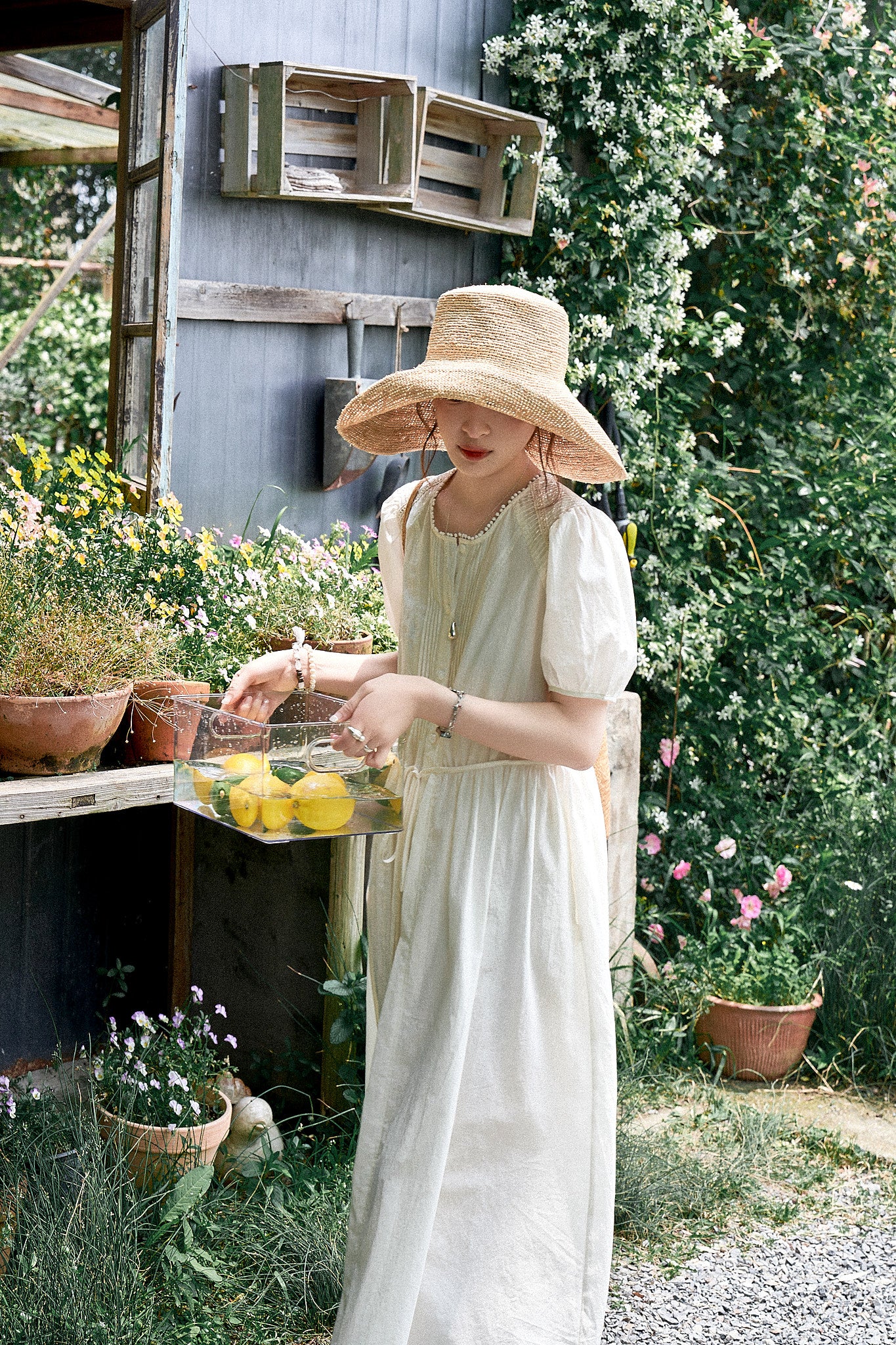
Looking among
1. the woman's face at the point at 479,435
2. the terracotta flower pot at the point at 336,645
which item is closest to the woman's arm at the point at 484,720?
the woman's face at the point at 479,435

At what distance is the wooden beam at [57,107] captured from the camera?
6.02 m

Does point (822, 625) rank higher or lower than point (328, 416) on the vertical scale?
A: lower

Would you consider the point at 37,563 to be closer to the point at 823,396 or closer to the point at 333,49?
the point at 333,49

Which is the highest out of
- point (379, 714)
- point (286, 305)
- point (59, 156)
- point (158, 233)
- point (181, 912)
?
point (59, 156)

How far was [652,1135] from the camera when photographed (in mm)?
3479

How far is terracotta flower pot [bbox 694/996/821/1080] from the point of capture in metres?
4.07

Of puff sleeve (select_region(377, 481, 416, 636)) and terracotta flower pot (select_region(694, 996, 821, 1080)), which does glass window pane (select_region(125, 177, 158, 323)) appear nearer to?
puff sleeve (select_region(377, 481, 416, 636))

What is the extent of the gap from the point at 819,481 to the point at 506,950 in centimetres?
341

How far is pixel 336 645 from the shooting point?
3.21 metres

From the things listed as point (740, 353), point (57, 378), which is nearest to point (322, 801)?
point (740, 353)

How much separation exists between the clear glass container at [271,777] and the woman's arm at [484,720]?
0.07 m

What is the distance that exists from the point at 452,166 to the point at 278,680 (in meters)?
2.69

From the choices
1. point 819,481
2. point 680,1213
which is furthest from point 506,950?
point 819,481

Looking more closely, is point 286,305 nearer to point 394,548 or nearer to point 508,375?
point 394,548
